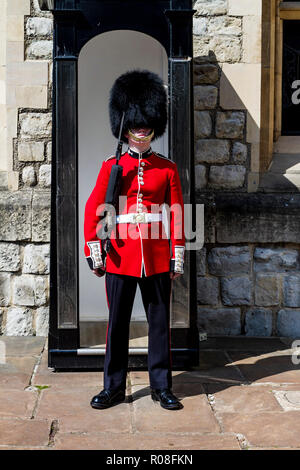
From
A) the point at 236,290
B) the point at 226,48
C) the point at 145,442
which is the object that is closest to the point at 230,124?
the point at 226,48

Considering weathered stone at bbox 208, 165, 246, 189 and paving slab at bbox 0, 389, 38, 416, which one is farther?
weathered stone at bbox 208, 165, 246, 189

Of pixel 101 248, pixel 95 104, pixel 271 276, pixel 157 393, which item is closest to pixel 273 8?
pixel 95 104

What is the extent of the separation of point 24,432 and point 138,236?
1.06m

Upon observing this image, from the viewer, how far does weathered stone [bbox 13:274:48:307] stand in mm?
4703

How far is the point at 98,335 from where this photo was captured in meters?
4.47

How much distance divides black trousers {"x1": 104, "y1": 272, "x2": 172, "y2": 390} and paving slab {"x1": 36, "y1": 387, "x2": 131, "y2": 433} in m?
0.16

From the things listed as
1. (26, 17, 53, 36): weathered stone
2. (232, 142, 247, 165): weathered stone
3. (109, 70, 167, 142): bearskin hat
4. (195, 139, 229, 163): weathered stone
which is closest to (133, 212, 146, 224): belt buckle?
(109, 70, 167, 142): bearskin hat

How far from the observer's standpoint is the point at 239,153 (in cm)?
478

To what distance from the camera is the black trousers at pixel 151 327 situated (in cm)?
346

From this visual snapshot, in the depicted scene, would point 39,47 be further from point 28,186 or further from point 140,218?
point 140,218

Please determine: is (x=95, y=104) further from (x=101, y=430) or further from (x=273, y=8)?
(x=101, y=430)

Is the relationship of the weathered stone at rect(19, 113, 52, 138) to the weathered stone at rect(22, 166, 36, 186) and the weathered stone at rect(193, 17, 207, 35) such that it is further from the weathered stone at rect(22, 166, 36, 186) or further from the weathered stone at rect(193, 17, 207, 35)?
the weathered stone at rect(193, 17, 207, 35)

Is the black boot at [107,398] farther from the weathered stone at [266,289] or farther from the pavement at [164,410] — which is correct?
the weathered stone at [266,289]

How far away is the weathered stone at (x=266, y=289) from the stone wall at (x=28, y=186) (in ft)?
4.75
